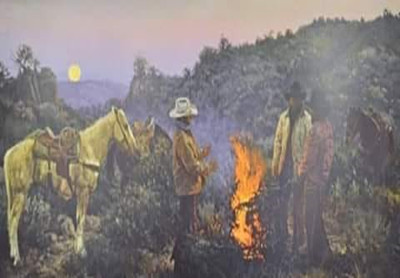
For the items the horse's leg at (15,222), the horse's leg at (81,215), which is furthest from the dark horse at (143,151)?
the horse's leg at (15,222)

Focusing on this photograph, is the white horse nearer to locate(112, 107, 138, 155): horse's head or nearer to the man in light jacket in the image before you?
locate(112, 107, 138, 155): horse's head

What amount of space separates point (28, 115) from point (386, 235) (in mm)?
1736

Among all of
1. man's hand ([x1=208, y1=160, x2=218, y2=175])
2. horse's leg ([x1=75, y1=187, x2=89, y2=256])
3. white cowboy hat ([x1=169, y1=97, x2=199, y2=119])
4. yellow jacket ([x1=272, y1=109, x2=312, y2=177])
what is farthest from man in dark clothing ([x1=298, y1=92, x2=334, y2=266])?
horse's leg ([x1=75, y1=187, x2=89, y2=256])

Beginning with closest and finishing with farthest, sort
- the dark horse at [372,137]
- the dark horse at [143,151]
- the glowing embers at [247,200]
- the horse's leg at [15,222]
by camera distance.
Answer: the dark horse at [372,137] → the glowing embers at [247,200] → the dark horse at [143,151] → the horse's leg at [15,222]

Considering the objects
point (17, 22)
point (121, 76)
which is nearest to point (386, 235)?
point (121, 76)

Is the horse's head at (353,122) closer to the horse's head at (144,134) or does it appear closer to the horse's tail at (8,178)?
the horse's head at (144,134)

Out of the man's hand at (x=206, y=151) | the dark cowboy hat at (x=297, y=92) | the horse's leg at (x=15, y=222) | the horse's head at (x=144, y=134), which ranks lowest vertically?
the horse's leg at (x=15, y=222)

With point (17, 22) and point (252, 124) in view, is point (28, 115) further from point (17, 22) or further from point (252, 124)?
point (252, 124)

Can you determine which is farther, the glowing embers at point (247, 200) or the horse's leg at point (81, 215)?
the horse's leg at point (81, 215)

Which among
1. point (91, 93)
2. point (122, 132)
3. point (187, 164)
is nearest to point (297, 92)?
point (187, 164)

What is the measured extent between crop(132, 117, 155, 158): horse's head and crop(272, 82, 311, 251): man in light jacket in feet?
1.92

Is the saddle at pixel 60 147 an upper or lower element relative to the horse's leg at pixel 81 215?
upper

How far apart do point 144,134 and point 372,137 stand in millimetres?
1037

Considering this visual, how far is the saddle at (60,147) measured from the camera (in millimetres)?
4285
